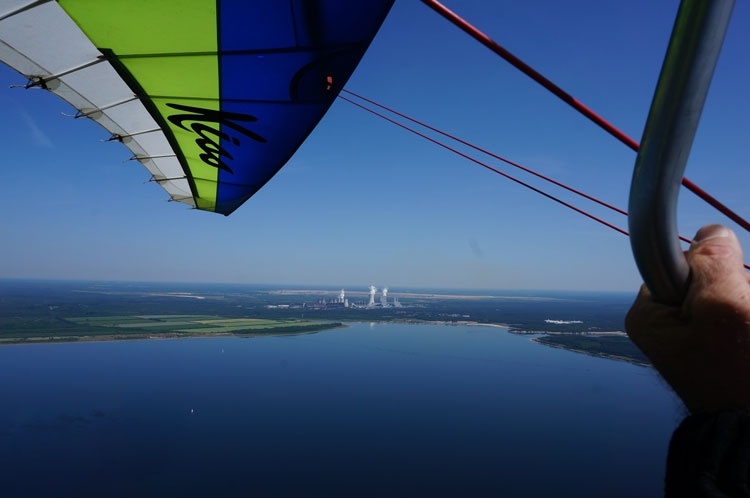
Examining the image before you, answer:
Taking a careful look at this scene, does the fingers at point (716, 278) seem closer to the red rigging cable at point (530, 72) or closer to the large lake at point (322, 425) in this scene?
the red rigging cable at point (530, 72)

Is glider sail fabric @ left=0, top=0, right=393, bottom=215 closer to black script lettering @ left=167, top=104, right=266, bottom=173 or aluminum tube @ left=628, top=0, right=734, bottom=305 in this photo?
black script lettering @ left=167, top=104, right=266, bottom=173

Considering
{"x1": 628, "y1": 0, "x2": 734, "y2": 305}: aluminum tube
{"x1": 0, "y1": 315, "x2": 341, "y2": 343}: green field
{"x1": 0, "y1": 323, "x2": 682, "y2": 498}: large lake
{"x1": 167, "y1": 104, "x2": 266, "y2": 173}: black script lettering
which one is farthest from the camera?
{"x1": 0, "y1": 315, "x2": 341, "y2": 343}: green field

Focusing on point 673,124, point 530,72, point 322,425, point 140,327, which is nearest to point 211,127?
point 530,72

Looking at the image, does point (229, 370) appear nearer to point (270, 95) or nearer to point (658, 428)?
point (658, 428)

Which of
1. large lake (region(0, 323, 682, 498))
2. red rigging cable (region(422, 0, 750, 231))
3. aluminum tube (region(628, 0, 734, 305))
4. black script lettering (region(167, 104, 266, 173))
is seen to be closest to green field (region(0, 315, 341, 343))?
large lake (region(0, 323, 682, 498))

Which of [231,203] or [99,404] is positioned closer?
[231,203]

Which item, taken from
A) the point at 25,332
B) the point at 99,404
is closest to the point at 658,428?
the point at 99,404

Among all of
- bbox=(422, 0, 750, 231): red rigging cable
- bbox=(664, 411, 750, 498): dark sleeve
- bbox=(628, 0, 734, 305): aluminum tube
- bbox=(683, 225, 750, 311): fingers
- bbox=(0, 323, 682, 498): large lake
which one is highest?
bbox=(422, 0, 750, 231): red rigging cable

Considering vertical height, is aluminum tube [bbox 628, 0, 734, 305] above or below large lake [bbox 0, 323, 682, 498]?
above
